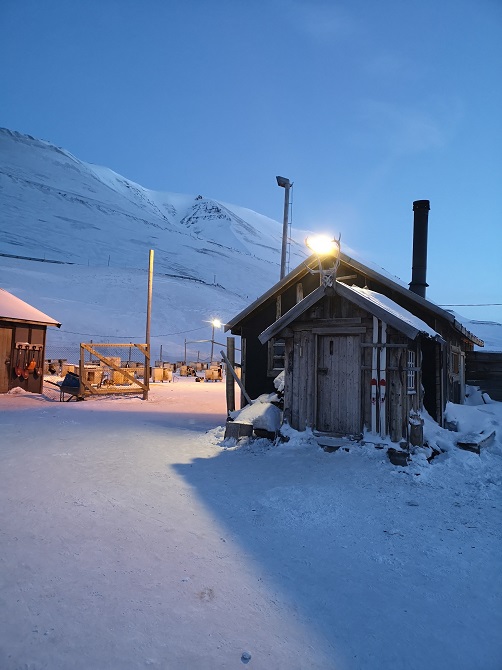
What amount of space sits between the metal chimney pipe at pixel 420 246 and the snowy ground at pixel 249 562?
26.1ft

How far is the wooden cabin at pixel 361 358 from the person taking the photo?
939cm

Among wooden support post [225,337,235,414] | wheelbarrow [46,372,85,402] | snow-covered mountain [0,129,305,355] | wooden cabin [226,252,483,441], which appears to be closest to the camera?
wooden cabin [226,252,483,441]

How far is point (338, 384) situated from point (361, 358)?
0.79 m

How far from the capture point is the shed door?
9.87 meters

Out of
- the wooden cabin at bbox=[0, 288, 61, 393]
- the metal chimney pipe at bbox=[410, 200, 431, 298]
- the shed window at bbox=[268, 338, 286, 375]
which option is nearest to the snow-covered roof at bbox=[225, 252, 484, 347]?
the shed window at bbox=[268, 338, 286, 375]

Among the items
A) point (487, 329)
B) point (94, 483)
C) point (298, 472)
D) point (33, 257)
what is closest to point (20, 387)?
point (94, 483)

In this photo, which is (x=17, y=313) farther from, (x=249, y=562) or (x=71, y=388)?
(x=249, y=562)

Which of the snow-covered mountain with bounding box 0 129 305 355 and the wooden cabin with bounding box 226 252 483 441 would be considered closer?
the wooden cabin with bounding box 226 252 483 441

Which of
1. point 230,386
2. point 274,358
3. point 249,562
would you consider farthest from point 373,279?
point 249,562

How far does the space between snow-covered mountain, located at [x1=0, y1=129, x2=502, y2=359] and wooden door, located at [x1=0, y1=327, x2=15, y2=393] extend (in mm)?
35984

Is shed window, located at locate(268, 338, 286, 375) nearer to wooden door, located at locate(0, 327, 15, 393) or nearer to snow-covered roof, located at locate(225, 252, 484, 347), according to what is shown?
snow-covered roof, located at locate(225, 252, 484, 347)

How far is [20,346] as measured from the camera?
19.9 metres

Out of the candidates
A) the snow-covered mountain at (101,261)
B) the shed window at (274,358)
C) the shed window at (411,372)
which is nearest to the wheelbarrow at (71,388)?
the shed window at (274,358)

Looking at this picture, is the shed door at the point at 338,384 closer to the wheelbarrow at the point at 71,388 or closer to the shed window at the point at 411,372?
the shed window at the point at 411,372
